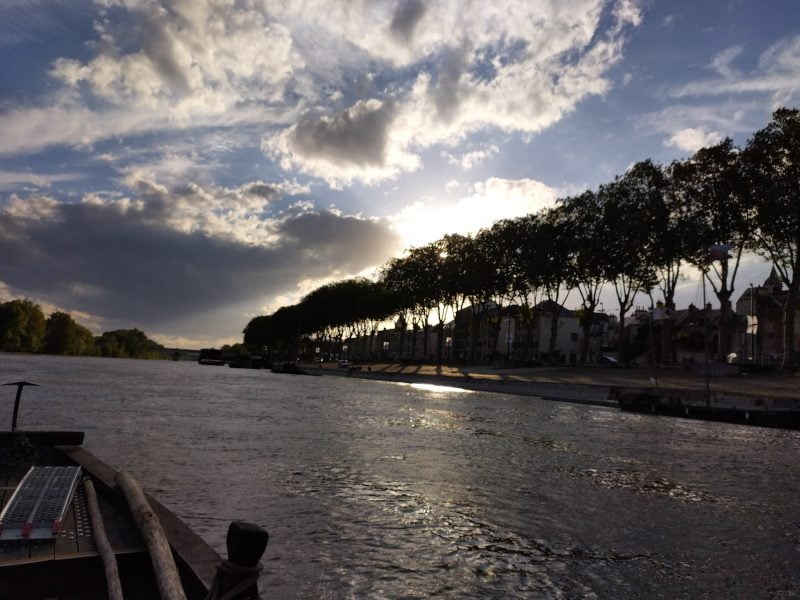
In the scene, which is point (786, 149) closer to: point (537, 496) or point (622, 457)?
point (622, 457)

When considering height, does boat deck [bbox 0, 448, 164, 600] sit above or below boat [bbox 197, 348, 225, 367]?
above

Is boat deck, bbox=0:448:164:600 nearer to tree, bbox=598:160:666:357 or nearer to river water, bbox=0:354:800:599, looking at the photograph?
river water, bbox=0:354:800:599

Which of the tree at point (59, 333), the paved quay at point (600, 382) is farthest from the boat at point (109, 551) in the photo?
the tree at point (59, 333)

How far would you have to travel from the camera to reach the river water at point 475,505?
7391mm

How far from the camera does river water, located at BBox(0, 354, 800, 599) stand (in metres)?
7.39

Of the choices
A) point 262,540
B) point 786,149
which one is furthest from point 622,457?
point 786,149

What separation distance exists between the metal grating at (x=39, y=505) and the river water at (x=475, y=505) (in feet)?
6.58

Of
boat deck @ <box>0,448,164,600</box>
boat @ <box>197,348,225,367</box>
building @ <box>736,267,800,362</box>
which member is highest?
building @ <box>736,267,800,362</box>

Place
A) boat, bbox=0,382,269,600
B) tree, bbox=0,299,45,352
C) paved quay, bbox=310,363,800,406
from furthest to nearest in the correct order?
tree, bbox=0,299,45,352, paved quay, bbox=310,363,800,406, boat, bbox=0,382,269,600

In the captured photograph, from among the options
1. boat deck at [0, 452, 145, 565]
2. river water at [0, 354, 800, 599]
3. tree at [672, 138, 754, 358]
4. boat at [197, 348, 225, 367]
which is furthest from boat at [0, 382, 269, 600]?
boat at [197, 348, 225, 367]

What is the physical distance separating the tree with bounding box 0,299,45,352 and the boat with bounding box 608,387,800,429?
532ft

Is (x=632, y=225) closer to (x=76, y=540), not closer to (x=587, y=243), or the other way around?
(x=587, y=243)

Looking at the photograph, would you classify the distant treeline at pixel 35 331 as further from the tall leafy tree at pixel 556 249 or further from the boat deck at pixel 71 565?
the boat deck at pixel 71 565

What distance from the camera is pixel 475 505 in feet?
36.4
